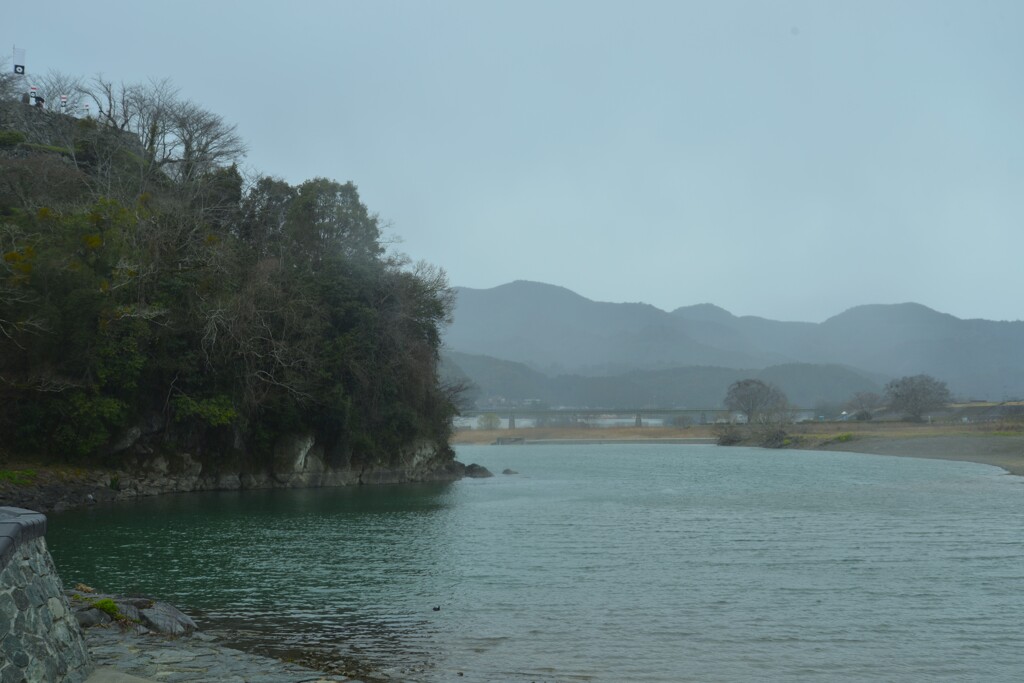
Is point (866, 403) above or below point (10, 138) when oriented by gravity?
below

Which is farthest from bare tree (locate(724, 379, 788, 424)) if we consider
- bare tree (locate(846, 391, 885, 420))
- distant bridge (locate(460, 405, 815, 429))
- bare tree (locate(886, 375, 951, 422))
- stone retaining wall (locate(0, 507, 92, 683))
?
stone retaining wall (locate(0, 507, 92, 683))

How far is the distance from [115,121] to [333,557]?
4916 centimetres

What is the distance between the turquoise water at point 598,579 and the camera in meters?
13.4

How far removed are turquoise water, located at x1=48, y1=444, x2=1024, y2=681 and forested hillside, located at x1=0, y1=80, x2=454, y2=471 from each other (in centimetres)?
555

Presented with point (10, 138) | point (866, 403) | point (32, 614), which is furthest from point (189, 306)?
point (866, 403)

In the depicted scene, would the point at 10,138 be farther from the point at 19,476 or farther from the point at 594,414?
the point at 594,414

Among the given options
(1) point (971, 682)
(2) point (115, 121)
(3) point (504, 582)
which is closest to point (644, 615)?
(3) point (504, 582)

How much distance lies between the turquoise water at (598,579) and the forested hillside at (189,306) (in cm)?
555

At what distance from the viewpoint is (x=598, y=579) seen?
20031 mm

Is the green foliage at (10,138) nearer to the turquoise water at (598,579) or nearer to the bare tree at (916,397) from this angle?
the turquoise water at (598,579)

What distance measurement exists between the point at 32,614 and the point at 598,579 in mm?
13878

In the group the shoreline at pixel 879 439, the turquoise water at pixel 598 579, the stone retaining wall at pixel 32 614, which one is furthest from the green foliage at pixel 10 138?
the shoreline at pixel 879 439

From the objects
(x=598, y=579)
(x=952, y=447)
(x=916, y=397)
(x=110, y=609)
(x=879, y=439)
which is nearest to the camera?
(x=110, y=609)

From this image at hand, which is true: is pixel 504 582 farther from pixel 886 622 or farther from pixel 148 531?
pixel 148 531
